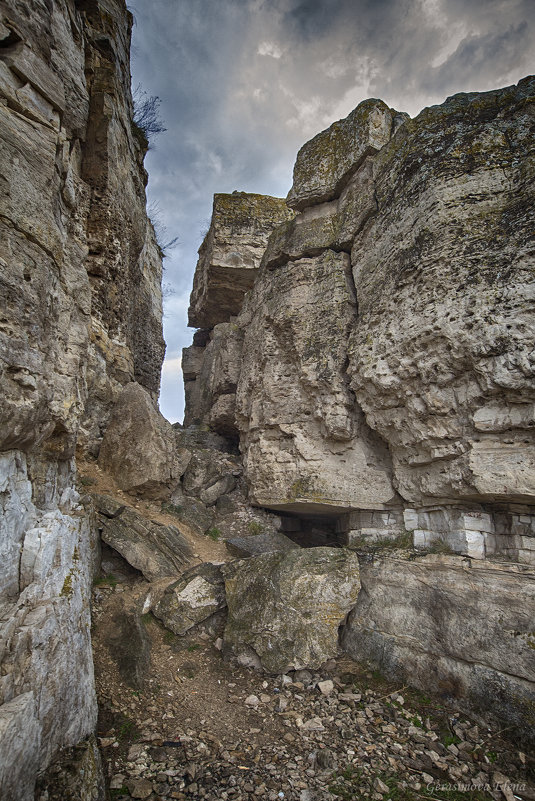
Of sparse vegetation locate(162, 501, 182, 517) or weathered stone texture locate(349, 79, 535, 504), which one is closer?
weathered stone texture locate(349, 79, 535, 504)

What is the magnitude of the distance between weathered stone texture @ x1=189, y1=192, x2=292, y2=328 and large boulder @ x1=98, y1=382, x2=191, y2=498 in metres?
6.71

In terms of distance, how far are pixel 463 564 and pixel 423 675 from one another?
148cm

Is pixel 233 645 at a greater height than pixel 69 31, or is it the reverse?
pixel 69 31

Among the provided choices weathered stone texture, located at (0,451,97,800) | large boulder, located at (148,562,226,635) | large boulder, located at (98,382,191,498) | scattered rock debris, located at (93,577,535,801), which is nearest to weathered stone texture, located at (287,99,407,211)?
large boulder, located at (98,382,191,498)

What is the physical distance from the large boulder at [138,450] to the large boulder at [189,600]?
215cm

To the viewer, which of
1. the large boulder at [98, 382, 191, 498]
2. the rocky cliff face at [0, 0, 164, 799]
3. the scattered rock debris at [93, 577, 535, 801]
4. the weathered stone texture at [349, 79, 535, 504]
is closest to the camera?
the rocky cliff face at [0, 0, 164, 799]

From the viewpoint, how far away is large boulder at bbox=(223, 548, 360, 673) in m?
5.35

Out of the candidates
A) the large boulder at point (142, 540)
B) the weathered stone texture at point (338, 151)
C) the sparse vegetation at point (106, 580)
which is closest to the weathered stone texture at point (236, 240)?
the weathered stone texture at point (338, 151)

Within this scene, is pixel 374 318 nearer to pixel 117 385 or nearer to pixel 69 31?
pixel 117 385

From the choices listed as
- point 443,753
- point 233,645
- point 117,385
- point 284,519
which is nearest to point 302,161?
point 117,385

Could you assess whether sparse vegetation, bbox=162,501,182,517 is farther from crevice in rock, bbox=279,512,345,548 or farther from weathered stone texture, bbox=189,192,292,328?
weathered stone texture, bbox=189,192,292,328

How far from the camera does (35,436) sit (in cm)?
342

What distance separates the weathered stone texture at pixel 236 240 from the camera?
43.4 ft

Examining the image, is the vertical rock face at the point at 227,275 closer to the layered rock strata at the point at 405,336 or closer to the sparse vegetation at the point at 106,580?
the layered rock strata at the point at 405,336
